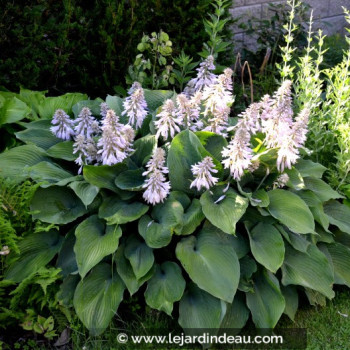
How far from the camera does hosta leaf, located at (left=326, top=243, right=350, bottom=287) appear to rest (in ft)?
12.1

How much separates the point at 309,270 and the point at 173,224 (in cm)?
94

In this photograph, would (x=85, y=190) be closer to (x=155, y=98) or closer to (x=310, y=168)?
(x=155, y=98)

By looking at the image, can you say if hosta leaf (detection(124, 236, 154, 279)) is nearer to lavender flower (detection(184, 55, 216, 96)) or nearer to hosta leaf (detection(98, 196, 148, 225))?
hosta leaf (detection(98, 196, 148, 225))

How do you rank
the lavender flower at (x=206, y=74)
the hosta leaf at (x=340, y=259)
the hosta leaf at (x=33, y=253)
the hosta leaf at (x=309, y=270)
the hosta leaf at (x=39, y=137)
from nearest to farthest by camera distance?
the hosta leaf at (x=33, y=253)
the hosta leaf at (x=309, y=270)
the hosta leaf at (x=340, y=259)
the hosta leaf at (x=39, y=137)
the lavender flower at (x=206, y=74)

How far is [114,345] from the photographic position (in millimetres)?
3119

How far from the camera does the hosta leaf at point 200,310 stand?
3.05 metres

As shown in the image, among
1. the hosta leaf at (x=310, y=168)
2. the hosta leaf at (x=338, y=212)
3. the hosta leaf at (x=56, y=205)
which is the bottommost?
the hosta leaf at (x=338, y=212)

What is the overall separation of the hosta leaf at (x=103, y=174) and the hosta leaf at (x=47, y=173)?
29 cm

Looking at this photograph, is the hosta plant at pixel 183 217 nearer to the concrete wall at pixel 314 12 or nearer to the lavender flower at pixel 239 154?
the lavender flower at pixel 239 154

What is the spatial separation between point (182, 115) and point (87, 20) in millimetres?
1693

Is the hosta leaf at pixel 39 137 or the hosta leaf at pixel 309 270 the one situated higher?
the hosta leaf at pixel 39 137

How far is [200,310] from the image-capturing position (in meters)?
3.11

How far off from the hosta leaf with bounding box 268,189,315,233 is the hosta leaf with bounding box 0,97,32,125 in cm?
180

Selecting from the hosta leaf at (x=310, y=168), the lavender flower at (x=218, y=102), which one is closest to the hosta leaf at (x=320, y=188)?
the hosta leaf at (x=310, y=168)
